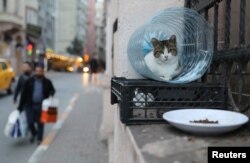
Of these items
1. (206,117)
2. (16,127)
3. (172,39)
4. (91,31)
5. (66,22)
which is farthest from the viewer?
(91,31)

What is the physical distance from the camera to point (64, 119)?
12945 mm

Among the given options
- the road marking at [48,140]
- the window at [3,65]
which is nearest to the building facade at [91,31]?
the window at [3,65]

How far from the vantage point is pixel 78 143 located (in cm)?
915

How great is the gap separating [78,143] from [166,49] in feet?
17.9

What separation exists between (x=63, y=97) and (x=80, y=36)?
3425 inches

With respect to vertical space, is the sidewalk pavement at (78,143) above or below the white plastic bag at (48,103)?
below

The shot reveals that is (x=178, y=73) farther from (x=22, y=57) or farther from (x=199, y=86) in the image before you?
(x=22, y=57)

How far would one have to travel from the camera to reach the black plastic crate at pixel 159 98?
3361 millimetres

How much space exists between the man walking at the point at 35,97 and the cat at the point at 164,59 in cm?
563

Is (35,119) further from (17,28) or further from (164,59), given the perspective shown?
(17,28)

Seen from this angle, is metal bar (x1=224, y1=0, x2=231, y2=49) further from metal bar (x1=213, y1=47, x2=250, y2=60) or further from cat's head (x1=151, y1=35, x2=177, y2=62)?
cat's head (x1=151, y1=35, x2=177, y2=62)

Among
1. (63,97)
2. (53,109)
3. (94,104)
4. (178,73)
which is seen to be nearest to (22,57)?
(63,97)

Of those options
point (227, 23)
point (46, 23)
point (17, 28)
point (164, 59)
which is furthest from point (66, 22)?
point (227, 23)

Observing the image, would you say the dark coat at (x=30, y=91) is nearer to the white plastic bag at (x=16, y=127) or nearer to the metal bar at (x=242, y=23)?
the white plastic bag at (x=16, y=127)
